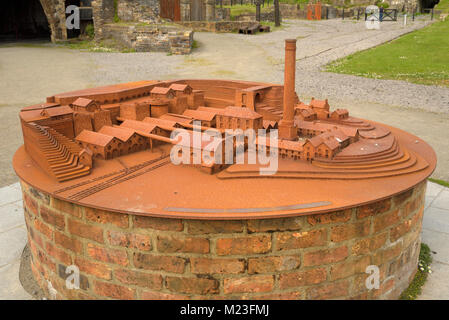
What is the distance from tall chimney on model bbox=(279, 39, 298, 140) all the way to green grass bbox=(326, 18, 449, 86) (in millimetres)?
13566

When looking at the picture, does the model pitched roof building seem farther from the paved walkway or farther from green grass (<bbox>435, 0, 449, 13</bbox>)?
green grass (<bbox>435, 0, 449, 13</bbox>)

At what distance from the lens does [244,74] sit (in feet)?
57.2

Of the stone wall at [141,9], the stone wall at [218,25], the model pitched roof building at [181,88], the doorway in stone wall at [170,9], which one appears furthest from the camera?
the doorway in stone wall at [170,9]

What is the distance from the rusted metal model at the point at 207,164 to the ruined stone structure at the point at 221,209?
0.02 meters

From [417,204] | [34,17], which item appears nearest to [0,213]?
[417,204]

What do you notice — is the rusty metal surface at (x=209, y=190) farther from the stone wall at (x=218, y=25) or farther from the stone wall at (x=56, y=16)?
the stone wall at (x=218, y=25)

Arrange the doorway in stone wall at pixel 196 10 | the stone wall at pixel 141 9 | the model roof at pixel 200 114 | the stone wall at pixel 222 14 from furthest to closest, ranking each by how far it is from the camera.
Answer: the stone wall at pixel 222 14, the doorway in stone wall at pixel 196 10, the stone wall at pixel 141 9, the model roof at pixel 200 114

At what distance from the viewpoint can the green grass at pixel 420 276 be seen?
4.63 meters

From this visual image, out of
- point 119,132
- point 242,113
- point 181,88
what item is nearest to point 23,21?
point 181,88

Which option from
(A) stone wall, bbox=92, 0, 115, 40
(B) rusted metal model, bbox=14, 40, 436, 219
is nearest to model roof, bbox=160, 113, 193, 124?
(B) rusted metal model, bbox=14, 40, 436, 219

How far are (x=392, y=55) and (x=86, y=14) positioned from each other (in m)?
17.8

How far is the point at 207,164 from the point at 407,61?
692 inches

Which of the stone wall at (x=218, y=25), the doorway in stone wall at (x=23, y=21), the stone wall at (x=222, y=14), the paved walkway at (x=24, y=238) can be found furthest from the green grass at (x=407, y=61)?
the doorway in stone wall at (x=23, y=21)

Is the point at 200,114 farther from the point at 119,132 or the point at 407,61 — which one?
the point at 407,61
